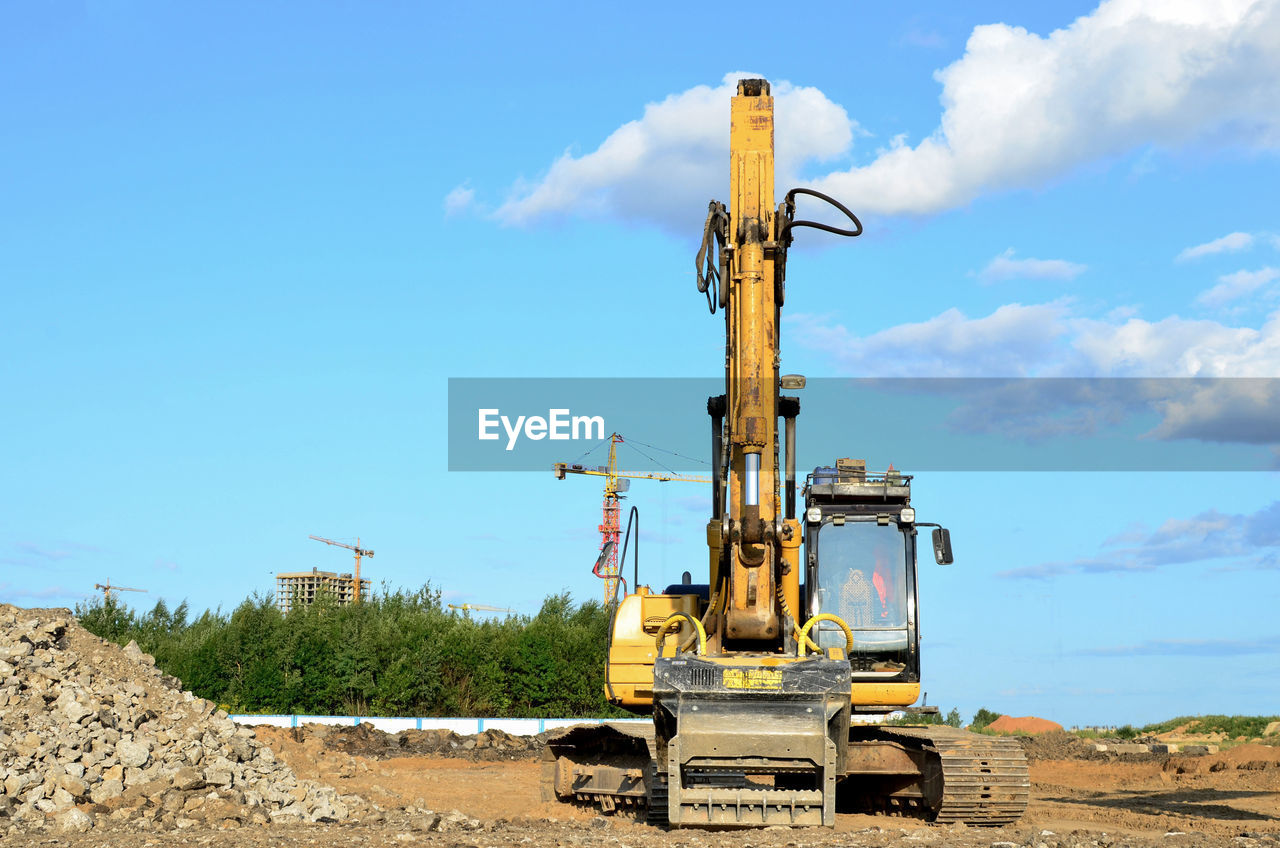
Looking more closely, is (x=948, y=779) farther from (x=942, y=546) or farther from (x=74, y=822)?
(x=74, y=822)

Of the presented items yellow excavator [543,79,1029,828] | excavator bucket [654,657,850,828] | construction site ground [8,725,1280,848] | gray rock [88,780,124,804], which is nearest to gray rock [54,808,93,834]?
construction site ground [8,725,1280,848]

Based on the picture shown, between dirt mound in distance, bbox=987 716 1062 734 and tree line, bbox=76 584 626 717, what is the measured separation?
14.0m

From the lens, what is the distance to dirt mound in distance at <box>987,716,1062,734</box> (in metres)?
44.6

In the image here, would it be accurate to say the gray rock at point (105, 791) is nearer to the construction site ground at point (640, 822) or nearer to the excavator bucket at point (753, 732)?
the construction site ground at point (640, 822)

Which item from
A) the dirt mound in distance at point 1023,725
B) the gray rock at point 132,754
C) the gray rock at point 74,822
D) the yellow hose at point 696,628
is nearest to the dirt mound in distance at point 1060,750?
the dirt mound in distance at point 1023,725

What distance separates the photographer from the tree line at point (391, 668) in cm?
4153

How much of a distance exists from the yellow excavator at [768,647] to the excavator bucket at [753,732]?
0.05 ft

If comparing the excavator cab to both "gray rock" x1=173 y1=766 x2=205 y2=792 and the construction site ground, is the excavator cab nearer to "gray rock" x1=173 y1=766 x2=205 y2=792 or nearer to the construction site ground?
the construction site ground

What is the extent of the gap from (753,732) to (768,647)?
1.18 metres

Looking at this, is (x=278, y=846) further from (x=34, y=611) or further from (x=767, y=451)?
(x=34, y=611)

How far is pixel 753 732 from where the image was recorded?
11938mm

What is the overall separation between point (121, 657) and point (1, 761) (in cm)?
447

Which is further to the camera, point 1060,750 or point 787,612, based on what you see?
point 1060,750

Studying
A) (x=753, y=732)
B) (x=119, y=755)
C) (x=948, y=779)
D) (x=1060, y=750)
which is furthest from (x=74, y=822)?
(x=1060, y=750)
